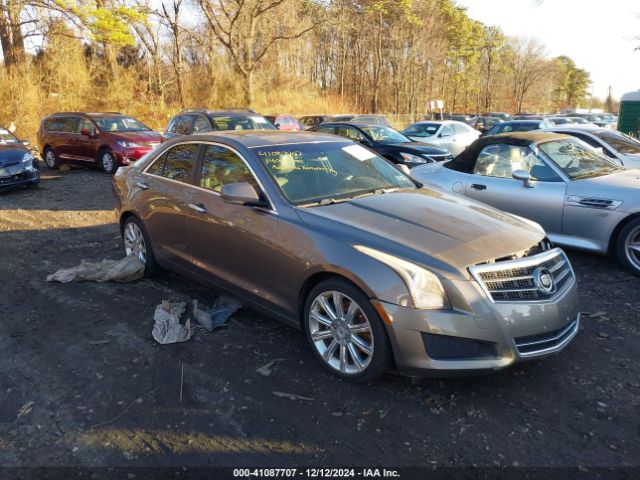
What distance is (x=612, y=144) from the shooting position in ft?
30.7

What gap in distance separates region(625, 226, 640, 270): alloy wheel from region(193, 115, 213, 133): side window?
9600mm

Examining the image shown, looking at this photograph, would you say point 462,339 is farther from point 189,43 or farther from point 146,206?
point 189,43

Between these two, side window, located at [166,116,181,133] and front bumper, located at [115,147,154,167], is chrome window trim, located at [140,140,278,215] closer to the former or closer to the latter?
side window, located at [166,116,181,133]

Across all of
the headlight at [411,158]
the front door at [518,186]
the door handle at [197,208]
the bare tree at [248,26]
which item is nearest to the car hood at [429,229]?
the door handle at [197,208]

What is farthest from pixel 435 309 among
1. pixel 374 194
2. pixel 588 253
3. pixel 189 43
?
pixel 189 43

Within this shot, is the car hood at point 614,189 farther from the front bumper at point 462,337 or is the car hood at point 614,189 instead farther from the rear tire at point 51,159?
the rear tire at point 51,159

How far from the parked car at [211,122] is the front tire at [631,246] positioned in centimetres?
929

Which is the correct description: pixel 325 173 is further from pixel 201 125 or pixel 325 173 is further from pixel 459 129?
pixel 459 129

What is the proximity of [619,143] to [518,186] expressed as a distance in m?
4.64

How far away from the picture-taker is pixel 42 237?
750 centimetres

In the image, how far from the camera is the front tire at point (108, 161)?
14.1 m

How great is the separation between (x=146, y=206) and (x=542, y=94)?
254 ft

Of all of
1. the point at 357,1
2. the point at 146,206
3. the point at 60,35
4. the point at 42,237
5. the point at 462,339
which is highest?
the point at 357,1

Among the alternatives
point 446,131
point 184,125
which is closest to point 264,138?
point 184,125
